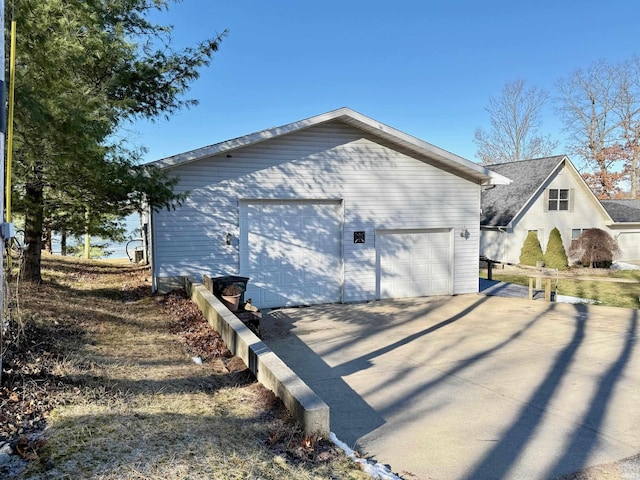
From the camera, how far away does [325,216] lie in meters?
11.4

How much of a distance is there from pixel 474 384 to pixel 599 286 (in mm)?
13087

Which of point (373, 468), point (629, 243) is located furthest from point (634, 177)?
point (373, 468)

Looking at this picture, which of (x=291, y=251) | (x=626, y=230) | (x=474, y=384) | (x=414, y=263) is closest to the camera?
(x=474, y=384)

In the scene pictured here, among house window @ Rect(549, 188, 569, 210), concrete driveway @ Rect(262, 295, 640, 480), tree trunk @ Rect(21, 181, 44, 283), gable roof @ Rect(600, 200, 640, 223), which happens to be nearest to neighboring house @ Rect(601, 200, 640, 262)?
gable roof @ Rect(600, 200, 640, 223)

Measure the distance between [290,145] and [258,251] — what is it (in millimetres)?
2650

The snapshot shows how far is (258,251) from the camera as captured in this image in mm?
10820

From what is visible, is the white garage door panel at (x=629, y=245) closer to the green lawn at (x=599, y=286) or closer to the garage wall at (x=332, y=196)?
the green lawn at (x=599, y=286)

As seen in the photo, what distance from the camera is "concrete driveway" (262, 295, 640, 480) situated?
408 cm

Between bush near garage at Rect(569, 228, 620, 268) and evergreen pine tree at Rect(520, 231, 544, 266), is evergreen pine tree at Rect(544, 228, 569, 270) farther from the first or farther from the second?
bush near garage at Rect(569, 228, 620, 268)

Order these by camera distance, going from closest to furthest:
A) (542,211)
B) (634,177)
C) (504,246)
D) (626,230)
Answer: (504,246), (542,211), (626,230), (634,177)

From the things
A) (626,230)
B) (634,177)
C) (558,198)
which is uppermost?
(634,177)

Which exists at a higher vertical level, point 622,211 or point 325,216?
point 622,211

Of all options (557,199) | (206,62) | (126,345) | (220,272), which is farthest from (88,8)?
(557,199)

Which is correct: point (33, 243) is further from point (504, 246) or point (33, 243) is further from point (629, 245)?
point (629, 245)
